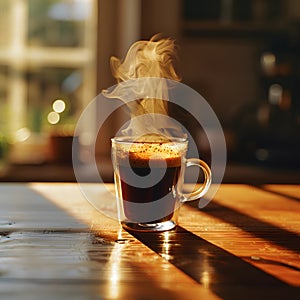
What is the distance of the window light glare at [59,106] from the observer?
306 centimetres

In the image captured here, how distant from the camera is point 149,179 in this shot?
0.89m

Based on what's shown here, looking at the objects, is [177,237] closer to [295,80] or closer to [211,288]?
[211,288]

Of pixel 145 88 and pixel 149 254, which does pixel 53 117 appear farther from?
pixel 149 254

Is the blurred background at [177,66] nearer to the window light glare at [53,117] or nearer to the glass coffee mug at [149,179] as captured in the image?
the window light glare at [53,117]

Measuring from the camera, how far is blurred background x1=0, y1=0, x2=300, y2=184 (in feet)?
8.95

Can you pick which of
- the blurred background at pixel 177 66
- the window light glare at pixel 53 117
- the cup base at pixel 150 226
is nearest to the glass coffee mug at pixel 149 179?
the cup base at pixel 150 226

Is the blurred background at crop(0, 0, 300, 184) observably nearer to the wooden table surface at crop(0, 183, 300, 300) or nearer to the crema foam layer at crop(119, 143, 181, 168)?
the wooden table surface at crop(0, 183, 300, 300)

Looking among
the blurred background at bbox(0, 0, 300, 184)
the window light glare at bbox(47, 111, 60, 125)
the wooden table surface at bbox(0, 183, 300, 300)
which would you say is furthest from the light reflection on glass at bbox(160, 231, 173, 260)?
the window light glare at bbox(47, 111, 60, 125)

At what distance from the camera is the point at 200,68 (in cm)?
303

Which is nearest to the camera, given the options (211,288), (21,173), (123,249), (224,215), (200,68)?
(211,288)

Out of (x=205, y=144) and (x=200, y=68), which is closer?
(x=205, y=144)

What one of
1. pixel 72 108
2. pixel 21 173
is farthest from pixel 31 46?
pixel 21 173

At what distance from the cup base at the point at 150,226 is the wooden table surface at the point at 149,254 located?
0.01 m

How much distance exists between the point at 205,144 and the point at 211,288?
2.10 m
